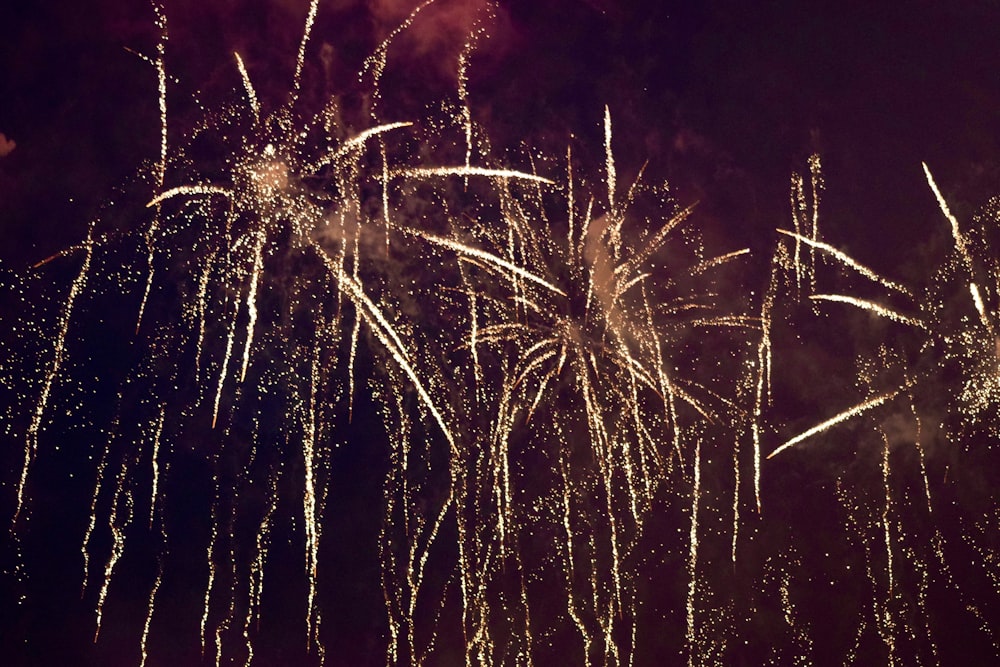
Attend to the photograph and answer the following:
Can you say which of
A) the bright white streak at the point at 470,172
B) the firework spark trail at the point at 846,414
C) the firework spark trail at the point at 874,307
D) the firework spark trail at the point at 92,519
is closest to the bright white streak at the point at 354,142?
the bright white streak at the point at 470,172

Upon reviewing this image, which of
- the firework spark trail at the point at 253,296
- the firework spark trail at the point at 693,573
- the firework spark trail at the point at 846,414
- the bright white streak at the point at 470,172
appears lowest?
the firework spark trail at the point at 693,573

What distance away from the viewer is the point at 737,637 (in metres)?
6.27

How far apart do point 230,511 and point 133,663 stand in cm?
136

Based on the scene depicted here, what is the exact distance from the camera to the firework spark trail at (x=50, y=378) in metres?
5.20

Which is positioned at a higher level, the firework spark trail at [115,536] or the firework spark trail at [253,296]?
the firework spark trail at [253,296]

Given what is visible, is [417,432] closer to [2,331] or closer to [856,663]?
[2,331]

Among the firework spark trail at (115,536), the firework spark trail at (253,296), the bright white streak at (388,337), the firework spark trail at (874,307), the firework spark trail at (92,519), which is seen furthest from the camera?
the firework spark trail at (874,307)

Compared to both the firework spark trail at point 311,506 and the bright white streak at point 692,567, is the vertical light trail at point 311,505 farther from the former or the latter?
the bright white streak at point 692,567

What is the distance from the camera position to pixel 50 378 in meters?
5.24

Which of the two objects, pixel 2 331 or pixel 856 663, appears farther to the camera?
pixel 856 663

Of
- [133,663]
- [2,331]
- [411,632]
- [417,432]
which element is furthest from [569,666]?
[2,331]

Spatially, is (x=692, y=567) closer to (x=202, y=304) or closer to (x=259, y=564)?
(x=259, y=564)

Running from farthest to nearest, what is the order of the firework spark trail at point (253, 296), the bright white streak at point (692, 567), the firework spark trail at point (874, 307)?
the bright white streak at point (692, 567) < the firework spark trail at point (874, 307) < the firework spark trail at point (253, 296)

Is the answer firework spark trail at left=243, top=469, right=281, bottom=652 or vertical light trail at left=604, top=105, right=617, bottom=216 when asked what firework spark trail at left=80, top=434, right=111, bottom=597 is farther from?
vertical light trail at left=604, top=105, right=617, bottom=216
